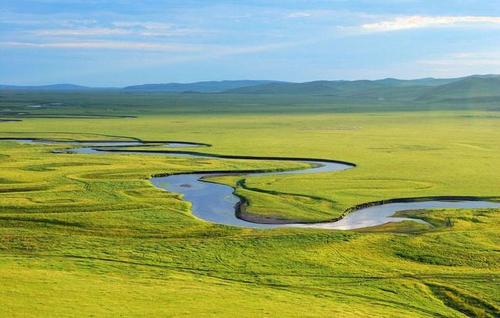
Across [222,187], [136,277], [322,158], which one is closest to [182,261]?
[136,277]

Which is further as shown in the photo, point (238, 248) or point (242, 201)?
point (242, 201)

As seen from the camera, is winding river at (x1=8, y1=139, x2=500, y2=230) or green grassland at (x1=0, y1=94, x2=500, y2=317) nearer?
green grassland at (x1=0, y1=94, x2=500, y2=317)

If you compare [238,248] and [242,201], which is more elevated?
[242,201]

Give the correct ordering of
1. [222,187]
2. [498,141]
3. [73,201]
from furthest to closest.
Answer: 1. [498,141]
2. [222,187]
3. [73,201]

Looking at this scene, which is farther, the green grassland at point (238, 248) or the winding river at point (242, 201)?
the winding river at point (242, 201)

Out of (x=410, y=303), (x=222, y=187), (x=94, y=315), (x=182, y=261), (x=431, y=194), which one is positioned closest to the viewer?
(x=94, y=315)

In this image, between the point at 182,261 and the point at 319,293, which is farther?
the point at 182,261

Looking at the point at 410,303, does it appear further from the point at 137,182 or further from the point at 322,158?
the point at 322,158
